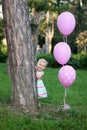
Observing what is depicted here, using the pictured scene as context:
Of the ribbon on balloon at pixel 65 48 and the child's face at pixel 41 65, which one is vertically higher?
the ribbon on balloon at pixel 65 48

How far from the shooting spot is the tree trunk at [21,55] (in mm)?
7391

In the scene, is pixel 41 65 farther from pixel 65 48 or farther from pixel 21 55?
pixel 21 55

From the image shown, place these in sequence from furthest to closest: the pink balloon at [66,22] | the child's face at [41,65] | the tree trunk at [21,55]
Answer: the child's face at [41,65] < the pink balloon at [66,22] < the tree trunk at [21,55]

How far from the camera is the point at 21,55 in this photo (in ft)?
24.3

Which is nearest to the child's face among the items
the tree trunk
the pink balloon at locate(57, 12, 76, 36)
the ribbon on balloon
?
the ribbon on balloon

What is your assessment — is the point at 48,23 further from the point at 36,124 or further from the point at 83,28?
the point at 36,124

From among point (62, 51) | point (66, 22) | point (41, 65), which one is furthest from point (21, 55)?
point (41, 65)

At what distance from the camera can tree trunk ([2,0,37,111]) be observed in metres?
7.39

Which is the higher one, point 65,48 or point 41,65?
point 65,48

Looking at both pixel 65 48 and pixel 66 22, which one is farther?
pixel 65 48

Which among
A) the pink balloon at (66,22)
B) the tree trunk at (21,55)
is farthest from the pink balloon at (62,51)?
the tree trunk at (21,55)

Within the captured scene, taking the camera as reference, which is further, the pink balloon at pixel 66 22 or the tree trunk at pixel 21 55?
the pink balloon at pixel 66 22

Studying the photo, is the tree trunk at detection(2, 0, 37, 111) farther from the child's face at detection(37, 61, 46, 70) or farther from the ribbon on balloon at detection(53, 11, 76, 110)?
the child's face at detection(37, 61, 46, 70)

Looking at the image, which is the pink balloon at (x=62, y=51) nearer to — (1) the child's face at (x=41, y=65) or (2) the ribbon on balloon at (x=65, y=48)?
(2) the ribbon on balloon at (x=65, y=48)
